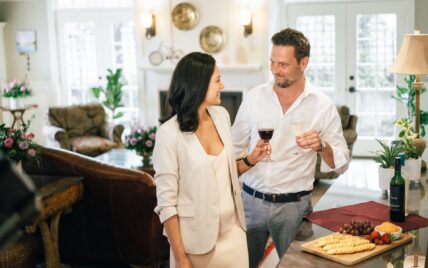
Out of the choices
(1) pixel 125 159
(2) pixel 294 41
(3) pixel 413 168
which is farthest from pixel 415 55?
(1) pixel 125 159

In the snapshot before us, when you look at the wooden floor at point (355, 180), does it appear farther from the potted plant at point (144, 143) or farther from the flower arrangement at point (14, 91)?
the flower arrangement at point (14, 91)

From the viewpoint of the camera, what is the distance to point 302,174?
2.59 metres

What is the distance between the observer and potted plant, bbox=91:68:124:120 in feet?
28.4

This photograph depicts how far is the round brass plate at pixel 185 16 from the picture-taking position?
816 cm

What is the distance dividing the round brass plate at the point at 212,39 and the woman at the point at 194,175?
5936 mm

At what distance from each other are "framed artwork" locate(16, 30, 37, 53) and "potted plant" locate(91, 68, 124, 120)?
144cm

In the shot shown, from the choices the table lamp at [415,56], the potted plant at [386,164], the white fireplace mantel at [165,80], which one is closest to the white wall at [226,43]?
the white fireplace mantel at [165,80]

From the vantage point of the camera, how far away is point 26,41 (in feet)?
31.0

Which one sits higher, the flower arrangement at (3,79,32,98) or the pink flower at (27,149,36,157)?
the flower arrangement at (3,79,32,98)

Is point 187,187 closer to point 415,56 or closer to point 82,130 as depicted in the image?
point 415,56

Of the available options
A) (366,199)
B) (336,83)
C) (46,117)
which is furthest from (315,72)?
(366,199)

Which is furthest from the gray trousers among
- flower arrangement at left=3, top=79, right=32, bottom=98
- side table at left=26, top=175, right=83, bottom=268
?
flower arrangement at left=3, top=79, right=32, bottom=98

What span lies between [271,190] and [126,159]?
157 inches

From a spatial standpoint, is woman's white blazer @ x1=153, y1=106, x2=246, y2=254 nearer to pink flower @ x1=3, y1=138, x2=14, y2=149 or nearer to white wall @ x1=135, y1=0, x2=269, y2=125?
pink flower @ x1=3, y1=138, x2=14, y2=149
